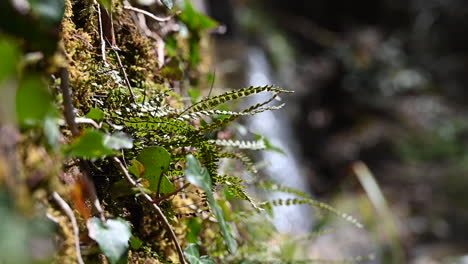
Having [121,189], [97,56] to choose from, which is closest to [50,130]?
[121,189]

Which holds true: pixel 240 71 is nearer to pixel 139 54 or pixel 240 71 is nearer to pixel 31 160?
pixel 139 54

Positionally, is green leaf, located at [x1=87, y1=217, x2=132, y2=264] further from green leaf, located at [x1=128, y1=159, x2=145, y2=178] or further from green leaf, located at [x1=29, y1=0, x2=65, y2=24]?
green leaf, located at [x1=29, y1=0, x2=65, y2=24]

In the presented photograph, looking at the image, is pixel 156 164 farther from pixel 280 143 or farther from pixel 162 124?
pixel 280 143

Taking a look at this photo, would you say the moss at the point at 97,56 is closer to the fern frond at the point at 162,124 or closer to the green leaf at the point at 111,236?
the fern frond at the point at 162,124

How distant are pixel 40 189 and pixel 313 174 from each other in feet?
12.5

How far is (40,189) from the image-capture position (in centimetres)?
54

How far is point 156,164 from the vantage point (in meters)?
0.78

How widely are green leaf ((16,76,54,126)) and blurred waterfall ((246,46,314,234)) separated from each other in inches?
91.6

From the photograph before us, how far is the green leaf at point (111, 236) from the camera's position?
0.61 m

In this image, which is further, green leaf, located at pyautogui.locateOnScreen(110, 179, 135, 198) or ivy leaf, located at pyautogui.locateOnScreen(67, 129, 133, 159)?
green leaf, located at pyautogui.locateOnScreen(110, 179, 135, 198)

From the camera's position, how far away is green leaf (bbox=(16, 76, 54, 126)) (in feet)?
1.52

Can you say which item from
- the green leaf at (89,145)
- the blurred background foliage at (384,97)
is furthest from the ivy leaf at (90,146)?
the blurred background foliage at (384,97)

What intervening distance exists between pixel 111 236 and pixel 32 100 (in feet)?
0.75

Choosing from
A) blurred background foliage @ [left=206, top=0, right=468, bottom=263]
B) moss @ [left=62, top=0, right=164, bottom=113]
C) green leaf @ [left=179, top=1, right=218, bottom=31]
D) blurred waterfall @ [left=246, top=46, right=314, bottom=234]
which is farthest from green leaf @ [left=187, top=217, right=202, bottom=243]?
blurred background foliage @ [left=206, top=0, right=468, bottom=263]
